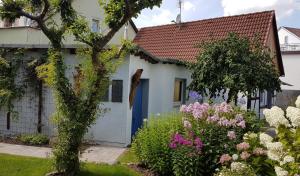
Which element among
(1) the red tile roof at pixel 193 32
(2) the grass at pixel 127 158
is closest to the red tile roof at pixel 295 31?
(1) the red tile roof at pixel 193 32

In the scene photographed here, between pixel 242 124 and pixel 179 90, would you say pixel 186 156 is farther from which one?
pixel 179 90

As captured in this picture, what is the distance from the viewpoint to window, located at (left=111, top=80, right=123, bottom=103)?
12.8m

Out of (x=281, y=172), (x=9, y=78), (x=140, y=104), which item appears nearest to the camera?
(x=281, y=172)

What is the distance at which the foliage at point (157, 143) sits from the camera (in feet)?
29.8

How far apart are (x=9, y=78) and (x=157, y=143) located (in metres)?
6.25

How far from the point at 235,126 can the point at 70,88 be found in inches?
148

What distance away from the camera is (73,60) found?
13.1m

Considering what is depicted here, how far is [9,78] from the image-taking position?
42.6 ft

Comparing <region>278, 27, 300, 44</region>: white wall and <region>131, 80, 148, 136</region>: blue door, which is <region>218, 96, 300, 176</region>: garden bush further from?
<region>278, 27, 300, 44</region>: white wall

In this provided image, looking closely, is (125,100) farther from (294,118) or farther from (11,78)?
(294,118)

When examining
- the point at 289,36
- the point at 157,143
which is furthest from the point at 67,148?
the point at 289,36

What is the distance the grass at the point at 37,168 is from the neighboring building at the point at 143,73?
2982mm

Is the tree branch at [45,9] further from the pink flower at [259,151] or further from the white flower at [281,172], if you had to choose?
the white flower at [281,172]

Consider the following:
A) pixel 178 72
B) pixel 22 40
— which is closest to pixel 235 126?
pixel 178 72
